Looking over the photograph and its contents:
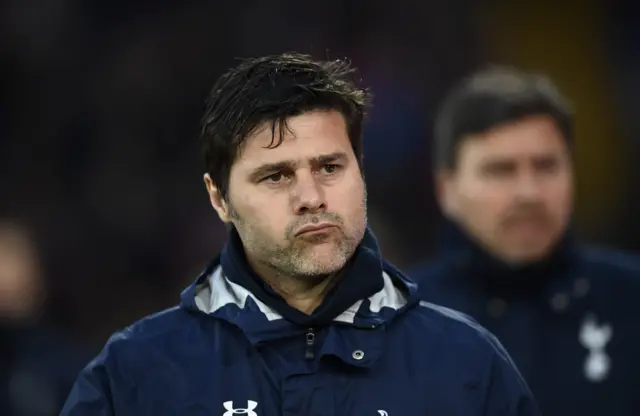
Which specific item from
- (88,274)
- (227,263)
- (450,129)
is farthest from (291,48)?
(227,263)

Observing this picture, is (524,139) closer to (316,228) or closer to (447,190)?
(447,190)

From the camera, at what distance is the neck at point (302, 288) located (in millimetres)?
3223

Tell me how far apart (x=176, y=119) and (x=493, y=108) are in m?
3.71

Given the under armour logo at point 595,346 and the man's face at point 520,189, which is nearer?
the under armour logo at point 595,346

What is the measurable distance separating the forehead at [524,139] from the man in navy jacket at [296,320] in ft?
5.85

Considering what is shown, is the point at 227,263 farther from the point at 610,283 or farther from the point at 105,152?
the point at 105,152

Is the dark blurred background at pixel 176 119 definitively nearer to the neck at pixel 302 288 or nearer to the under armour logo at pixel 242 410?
the neck at pixel 302 288

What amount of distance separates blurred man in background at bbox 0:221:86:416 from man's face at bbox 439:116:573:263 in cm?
211

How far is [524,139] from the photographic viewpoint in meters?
5.00

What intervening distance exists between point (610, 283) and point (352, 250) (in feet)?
6.88

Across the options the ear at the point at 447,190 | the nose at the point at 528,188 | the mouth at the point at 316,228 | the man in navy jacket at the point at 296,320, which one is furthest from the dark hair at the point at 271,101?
the ear at the point at 447,190

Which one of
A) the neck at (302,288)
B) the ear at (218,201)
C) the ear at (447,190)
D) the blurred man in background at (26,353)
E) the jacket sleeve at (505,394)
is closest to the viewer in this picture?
the jacket sleeve at (505,394)

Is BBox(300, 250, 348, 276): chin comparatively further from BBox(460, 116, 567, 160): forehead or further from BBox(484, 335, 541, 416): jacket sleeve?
BBox(460, 116, 567, 160): forehead

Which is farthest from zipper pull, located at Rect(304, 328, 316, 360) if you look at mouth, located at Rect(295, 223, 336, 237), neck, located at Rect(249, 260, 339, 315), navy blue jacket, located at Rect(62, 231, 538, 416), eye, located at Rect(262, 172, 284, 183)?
eye, located at Rect(262, 172, 284, 183)
